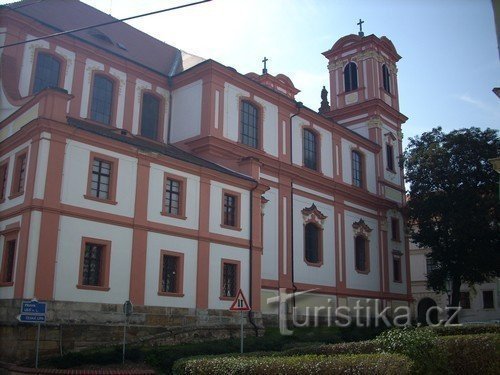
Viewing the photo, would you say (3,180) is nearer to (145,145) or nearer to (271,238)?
(145,145)

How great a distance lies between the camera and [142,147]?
22297 mm

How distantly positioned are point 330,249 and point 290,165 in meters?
5.85

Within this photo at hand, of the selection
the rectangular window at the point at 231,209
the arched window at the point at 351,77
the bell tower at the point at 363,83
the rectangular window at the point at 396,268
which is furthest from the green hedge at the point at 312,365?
the arched window at the point at 351,77

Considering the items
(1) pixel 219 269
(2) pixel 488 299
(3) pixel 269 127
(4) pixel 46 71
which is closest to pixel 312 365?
(1) pixel 219 269

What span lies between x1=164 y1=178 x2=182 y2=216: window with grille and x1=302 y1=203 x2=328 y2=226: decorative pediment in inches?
451

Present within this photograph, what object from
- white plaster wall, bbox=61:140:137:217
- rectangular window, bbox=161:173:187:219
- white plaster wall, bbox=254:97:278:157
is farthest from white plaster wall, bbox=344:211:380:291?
white plaster wall, bbox=61:140:137:217

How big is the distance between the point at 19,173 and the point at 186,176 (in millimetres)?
6529

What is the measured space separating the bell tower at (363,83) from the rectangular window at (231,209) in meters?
19.3

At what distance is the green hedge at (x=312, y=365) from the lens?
880 cm

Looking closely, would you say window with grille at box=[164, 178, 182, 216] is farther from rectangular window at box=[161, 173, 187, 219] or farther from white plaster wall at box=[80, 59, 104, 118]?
white plaster wall at box=[80, 59, 104, 118]

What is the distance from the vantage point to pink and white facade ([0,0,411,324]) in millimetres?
19781

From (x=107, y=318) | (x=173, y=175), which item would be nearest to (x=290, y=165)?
(x=173, y=175)

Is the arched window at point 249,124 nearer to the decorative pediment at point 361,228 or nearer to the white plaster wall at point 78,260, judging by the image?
the decorative pediment at point 361,228

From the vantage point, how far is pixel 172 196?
2344 centimetres
